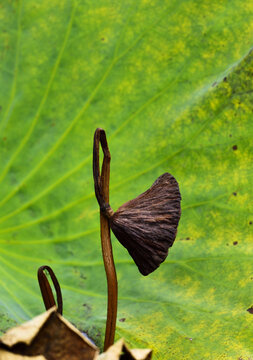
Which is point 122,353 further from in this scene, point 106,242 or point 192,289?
point 192,289

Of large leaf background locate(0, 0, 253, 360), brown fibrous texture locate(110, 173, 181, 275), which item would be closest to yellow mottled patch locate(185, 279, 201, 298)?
large leaf background locate(0, 0, 253, 360)

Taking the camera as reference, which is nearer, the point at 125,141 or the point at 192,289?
the point at 192,289

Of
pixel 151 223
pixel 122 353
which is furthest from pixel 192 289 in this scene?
pixel 122 353

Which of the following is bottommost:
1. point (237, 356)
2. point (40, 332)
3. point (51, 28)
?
point (237, 356)

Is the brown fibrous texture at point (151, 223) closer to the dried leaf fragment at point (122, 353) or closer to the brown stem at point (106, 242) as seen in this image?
the brown stem at point (106, 242)

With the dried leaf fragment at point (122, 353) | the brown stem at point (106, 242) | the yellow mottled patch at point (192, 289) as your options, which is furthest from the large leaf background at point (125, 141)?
the dried leaf fragment at point (122, 353)

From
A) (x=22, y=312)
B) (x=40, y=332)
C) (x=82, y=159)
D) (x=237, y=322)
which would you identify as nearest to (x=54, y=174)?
(x=82, y=159)

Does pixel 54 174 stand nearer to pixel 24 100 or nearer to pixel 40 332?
pixel 24 100
